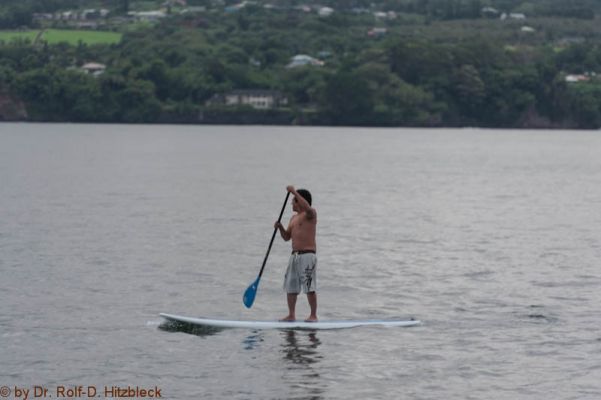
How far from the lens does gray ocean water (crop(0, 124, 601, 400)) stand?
81.9 feet

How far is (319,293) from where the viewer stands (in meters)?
35.2

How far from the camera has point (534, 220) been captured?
6331 centimetres

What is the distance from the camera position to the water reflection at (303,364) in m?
23.8

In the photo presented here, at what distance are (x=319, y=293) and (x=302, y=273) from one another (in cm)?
736

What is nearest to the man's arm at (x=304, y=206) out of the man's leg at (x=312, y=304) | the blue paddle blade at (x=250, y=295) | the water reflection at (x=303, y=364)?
the man's leg at (x=312, y=304)

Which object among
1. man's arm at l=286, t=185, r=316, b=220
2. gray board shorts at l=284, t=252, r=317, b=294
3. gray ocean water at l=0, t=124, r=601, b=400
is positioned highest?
man's arm at l=286, t=185, r=316, b=220

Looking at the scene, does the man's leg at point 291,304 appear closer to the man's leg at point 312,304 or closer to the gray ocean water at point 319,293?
the man's leg at point 312,304

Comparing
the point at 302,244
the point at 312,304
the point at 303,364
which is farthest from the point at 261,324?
the point at 303,364

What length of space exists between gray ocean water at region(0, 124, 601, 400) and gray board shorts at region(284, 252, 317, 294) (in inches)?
39.7

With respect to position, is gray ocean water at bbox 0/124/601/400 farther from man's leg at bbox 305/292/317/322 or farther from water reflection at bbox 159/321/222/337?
man's leg at bbox 305/292/317/322

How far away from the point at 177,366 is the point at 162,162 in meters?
98.4

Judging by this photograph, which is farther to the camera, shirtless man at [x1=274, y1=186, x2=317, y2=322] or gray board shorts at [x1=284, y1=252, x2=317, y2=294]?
gray board shorts at [x1=284, y1=252, x2=317, y2=294]

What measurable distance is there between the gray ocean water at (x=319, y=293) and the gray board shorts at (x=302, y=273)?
1009 mm

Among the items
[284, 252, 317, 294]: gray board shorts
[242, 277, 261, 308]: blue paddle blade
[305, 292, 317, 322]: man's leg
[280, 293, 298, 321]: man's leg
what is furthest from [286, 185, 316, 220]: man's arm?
[242, 277, 261, 308]: blue paddle blade
